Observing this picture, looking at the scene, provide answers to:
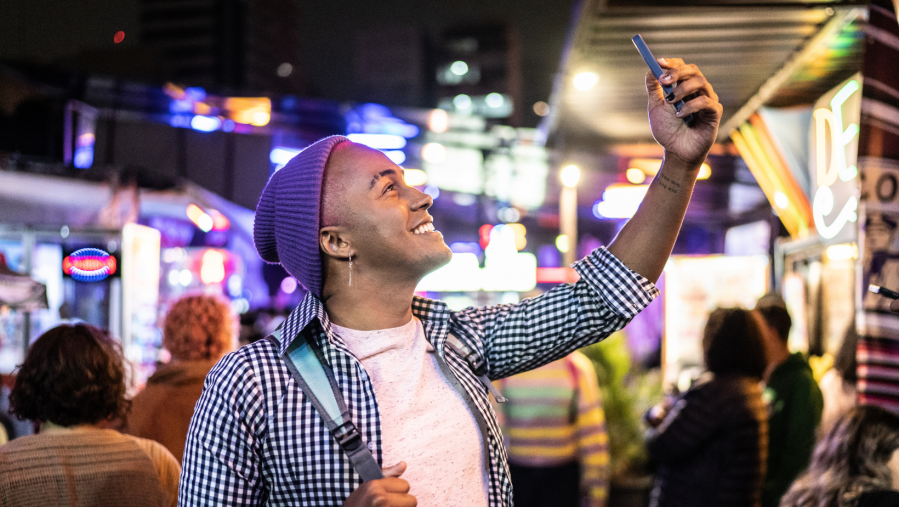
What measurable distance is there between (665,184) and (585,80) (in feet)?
17.3

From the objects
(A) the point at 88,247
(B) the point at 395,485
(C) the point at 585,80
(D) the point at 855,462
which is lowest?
(D) the point at 855,462

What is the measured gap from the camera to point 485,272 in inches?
428

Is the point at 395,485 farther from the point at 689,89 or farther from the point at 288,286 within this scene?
the point at 288,286

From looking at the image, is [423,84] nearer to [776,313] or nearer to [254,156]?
[254,156]

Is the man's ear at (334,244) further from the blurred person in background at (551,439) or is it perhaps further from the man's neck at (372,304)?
the blurred person in background at (551,439)

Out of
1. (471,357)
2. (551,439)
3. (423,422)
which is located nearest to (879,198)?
(471,357)

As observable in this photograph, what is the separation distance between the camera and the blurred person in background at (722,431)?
357 cm

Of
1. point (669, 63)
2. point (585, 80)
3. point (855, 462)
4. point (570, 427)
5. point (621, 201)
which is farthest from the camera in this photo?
point (621, 201)

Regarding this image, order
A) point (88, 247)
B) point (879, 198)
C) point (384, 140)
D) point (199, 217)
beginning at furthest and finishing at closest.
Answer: point (199, 217) → point (384, 140) → point (88, 247) → point (879, 198)

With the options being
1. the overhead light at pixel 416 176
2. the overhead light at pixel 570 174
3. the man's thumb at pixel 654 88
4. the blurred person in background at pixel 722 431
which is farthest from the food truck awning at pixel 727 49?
the overhead light at pixel 416 176

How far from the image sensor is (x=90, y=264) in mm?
4312

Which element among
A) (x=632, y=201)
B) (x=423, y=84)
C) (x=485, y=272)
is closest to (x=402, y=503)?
(x=632, y=201)

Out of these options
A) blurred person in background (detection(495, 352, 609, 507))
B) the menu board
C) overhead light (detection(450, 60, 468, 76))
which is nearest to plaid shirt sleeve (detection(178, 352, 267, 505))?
blurred person in background (detection(495, 352, 609, 507))

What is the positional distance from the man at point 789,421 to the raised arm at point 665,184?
3011 mm
